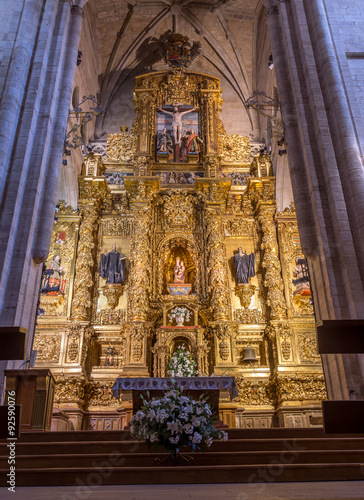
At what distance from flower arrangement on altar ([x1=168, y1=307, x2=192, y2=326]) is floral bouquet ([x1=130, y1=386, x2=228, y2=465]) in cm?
797

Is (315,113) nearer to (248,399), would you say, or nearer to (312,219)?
(312,219)

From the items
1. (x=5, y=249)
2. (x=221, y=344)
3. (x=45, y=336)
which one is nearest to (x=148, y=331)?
(x=221, y=344)

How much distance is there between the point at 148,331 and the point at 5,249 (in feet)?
20.1

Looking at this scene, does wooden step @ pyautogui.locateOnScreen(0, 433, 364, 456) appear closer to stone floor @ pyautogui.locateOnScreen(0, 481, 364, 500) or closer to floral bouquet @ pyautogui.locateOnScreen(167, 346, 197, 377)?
stone floor @ pyautogui.locateOnScreen(0, 481, 364, 500)

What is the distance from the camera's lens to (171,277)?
14688 mm

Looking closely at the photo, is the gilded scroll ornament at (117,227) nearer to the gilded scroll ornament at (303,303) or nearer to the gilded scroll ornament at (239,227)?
the gilded scroll ornament at (239,227)

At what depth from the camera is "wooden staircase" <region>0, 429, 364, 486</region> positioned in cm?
432

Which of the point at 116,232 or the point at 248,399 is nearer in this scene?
the point at 248,399

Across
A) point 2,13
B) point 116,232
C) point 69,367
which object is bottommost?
point 69,367

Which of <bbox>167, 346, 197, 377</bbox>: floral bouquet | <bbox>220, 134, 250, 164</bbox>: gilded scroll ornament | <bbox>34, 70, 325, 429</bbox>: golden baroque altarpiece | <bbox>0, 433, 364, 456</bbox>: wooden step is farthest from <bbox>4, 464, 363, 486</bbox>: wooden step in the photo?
<bbox>220, 134, 250, 164</bbox>: gilded scroll ornament

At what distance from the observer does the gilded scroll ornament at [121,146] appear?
16.7 m

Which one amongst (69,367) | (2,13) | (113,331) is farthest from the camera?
(113,331)

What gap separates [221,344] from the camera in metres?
13.1

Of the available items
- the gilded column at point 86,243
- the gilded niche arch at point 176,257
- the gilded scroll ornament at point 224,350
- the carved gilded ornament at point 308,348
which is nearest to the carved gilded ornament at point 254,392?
the gilded scroll ornament at point 224,350
